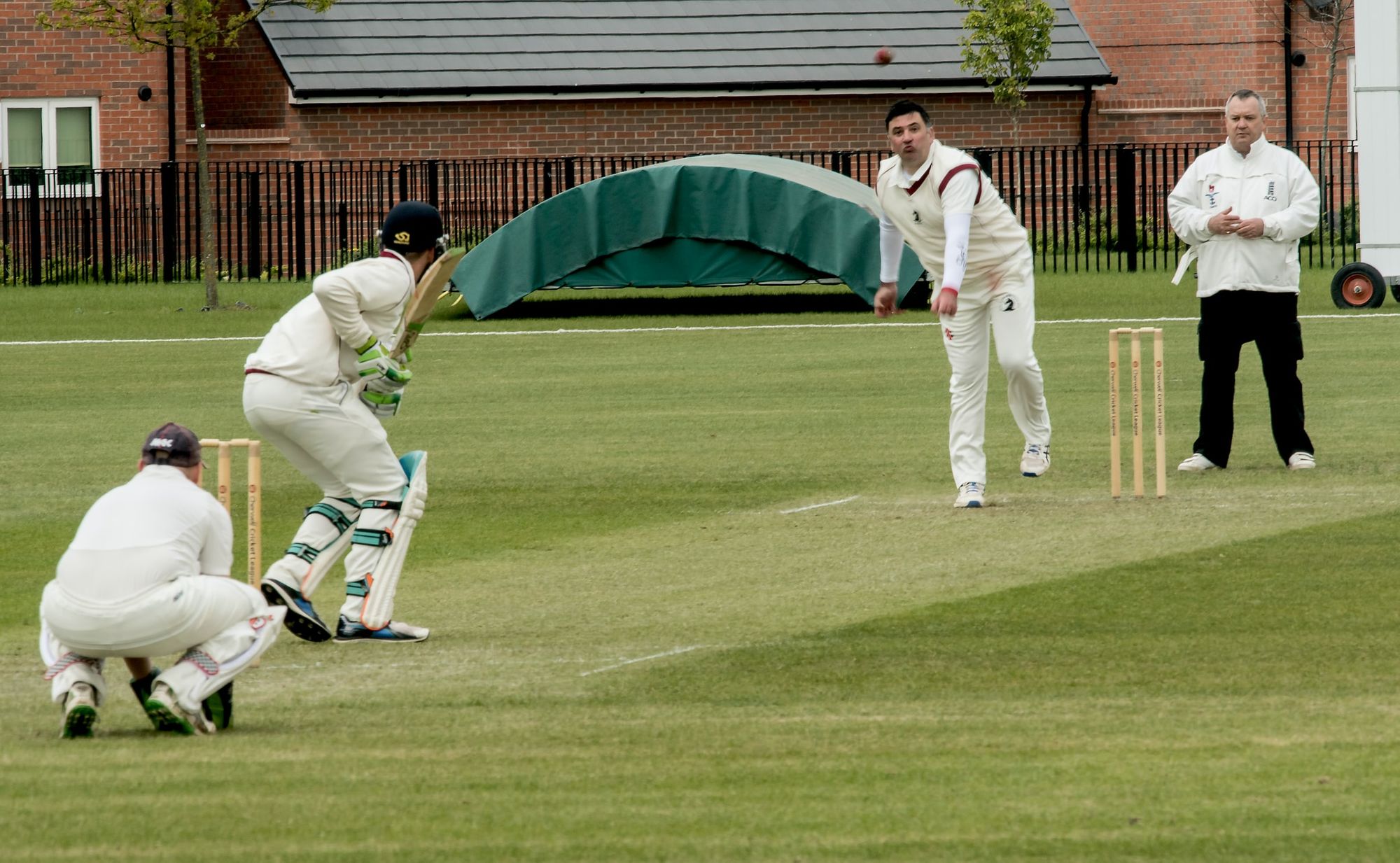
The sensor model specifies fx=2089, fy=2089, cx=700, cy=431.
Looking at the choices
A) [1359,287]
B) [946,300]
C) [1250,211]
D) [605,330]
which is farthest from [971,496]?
[1359,287]

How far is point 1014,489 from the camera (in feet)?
39.8

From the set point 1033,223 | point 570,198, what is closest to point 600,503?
point 570,198

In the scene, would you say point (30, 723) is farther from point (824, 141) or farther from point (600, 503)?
point (824, 141)

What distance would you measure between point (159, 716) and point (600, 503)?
5596 millimetres

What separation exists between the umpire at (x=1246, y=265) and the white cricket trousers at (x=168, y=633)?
7.26 metres

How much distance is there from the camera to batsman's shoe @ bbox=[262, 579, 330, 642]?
8.31 m

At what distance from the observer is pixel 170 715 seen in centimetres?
660

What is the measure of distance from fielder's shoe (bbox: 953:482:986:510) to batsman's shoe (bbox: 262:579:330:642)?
417cm

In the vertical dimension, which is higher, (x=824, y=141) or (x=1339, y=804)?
(x=824, y=141)

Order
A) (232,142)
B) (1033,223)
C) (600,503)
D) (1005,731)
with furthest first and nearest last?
(232,142) < (1033,223) < (600,503) < (1005,731)

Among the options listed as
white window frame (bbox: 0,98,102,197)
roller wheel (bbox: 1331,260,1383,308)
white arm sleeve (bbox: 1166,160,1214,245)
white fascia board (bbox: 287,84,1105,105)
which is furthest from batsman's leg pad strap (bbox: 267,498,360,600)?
white window frame (bbox: 0,98,102,197)

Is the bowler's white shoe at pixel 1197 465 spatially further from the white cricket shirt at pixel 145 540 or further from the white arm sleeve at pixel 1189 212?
the white cricket shirt at pixel 145 540

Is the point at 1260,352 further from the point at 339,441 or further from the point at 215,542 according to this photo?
the point at 215,542

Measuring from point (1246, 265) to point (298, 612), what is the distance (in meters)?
6.49
